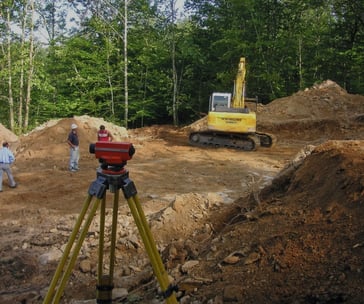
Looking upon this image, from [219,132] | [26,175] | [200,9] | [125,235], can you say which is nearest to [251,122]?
[219,132]

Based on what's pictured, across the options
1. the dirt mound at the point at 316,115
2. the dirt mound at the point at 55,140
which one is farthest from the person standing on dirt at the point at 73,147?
the dirt mound at the point at 316,115

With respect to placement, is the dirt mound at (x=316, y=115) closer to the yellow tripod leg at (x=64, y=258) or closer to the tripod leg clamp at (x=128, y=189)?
the tripod leg clamp at (x=128, y=189)

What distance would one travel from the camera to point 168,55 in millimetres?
27922

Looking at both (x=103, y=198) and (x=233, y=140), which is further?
(x=233, y=140)

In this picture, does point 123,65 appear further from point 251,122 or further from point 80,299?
point 80,299

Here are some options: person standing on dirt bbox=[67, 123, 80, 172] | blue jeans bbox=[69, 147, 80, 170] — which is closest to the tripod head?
person standing on dirt bbox=[67, 123, 80, 172]

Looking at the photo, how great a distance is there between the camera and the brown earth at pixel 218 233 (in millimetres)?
3180

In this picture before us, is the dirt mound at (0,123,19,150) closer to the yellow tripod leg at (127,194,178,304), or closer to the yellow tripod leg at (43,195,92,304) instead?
the yellow tripod leg at (43,195,92,304)

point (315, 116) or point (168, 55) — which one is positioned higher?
point (168, 55)

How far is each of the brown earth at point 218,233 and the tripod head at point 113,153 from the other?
4.50 feet

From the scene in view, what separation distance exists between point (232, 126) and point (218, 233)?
35.1 ft

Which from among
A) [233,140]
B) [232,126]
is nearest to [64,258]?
[232,126]

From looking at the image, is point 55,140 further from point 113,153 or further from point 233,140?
point 113,153

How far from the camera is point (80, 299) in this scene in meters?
4.35
